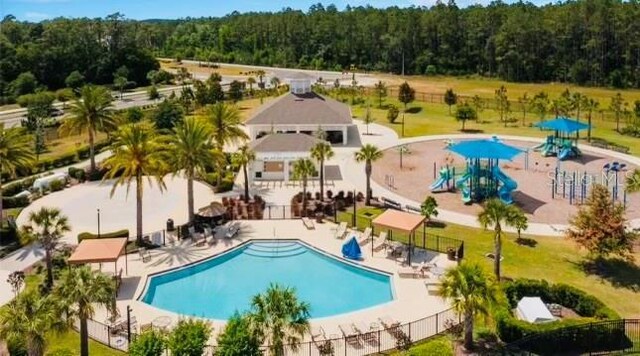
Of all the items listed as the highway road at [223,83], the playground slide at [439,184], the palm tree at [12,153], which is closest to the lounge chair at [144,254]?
the palm tree at [12,153]

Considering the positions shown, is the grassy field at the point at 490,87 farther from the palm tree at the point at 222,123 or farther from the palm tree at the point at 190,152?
the palm tree at the point at 190,152

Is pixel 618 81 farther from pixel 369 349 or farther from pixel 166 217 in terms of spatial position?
pixel 369 349

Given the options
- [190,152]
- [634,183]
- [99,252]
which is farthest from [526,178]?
[99,252]

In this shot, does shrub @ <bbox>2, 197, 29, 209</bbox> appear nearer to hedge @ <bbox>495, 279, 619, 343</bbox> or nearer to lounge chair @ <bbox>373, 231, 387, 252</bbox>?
lounge chair @ <bbox>373, 231, 387, 252</bbox>

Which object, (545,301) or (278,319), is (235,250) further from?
(545,301)

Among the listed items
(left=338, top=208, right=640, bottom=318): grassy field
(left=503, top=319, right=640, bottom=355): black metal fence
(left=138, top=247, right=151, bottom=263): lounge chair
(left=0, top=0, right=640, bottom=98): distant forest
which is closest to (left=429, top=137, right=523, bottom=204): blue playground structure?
(left=338, top=208, right=640, bottom=318): grassy field
